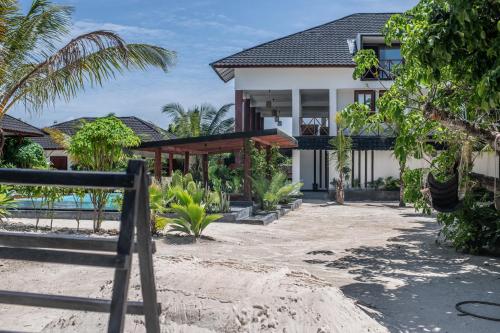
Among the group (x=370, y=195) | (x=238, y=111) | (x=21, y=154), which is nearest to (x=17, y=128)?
(x=21, y=154)

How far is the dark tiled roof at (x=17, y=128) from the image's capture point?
81.2ft

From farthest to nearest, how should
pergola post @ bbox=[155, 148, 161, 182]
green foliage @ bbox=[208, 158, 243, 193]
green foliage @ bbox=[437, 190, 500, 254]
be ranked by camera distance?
green foliage @ bbox=[208, 158, 243, 193] < pergola post @ bbox=[155, 148, 161, 182] < green foliage @ bbox=[437, 190, 500, 254]

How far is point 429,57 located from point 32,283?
5807 mm

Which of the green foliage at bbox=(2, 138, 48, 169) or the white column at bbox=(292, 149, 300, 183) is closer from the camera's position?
the green foliage at bbox=(2, 138, 48, 169)

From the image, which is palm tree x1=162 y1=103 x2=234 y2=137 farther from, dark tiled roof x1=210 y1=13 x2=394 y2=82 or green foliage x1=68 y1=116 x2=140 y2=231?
green foliage x1=68 y1=116 x2=140 y2=231

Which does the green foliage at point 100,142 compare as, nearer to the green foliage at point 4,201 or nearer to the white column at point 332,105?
the green foliage at point 4,201

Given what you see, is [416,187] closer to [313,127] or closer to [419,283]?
[419,283]

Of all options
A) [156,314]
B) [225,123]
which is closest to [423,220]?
[156,314]

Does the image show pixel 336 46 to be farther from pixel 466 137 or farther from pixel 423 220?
pixel 466 137

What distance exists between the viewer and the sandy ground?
16.0 feet

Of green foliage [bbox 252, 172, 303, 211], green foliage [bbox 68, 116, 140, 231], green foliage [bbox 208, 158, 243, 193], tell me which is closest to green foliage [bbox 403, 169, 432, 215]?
green foliage [bbox 68, 116, 140, 231]

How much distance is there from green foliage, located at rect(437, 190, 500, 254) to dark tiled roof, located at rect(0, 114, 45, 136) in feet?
69.3

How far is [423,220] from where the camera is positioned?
1706 cm

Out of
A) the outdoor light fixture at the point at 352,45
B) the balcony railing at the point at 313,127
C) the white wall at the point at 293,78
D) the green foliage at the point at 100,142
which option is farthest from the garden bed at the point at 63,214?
the outdoor light fixture at the point at 352,45
